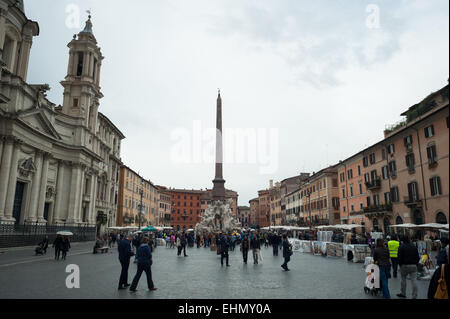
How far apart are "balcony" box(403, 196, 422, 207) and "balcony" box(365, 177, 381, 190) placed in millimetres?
4854

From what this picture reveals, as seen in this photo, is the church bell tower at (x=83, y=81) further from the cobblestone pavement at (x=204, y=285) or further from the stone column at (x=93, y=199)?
the cobblestone pavement at (x=204, y=285)

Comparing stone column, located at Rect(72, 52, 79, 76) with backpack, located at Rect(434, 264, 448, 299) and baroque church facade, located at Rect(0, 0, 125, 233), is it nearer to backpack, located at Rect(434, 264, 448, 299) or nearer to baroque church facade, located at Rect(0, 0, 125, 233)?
baroque church facade, located at Rect(0, 0, 125, 233)

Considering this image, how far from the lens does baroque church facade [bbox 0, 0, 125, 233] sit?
26.0 metres

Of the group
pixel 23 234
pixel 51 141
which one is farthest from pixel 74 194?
pixel 23 234

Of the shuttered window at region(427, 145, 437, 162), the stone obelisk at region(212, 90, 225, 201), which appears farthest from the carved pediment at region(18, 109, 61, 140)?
the shuttered window at region(427, 145, 437, 162)

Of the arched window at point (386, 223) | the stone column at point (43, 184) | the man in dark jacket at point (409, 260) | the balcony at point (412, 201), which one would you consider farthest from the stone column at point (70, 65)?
the man in dark jacket at point (409, 260)

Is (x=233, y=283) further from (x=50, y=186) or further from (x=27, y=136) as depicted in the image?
(x=50, y=186)

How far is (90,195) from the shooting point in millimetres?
39469

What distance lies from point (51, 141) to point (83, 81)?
10.4 meters

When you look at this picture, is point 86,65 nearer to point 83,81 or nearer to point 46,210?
point 83,81

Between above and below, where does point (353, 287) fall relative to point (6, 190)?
below

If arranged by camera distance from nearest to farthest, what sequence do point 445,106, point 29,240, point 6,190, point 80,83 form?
1. point 445,106
2. point 29,240
3. point 6,190
4. point 80,83
